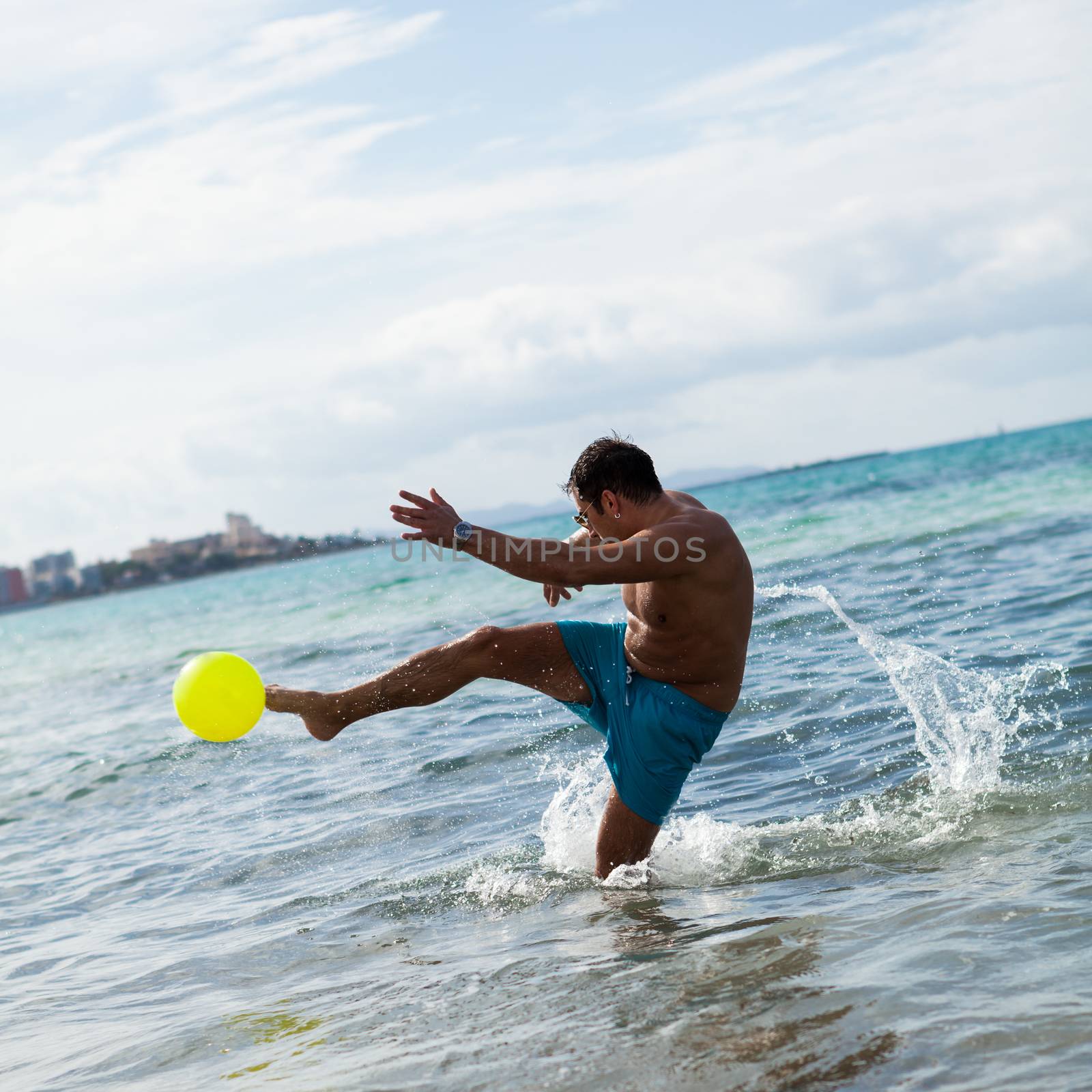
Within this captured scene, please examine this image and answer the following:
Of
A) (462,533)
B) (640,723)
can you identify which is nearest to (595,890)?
(640,723)

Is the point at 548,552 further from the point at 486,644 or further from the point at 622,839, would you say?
the point at 622,839

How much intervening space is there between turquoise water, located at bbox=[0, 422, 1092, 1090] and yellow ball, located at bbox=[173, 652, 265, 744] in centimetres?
104

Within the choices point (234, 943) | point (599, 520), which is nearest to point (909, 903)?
point (599, 520)

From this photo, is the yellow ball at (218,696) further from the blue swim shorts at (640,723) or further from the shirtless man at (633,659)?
the blue swim shorts at (640,723)

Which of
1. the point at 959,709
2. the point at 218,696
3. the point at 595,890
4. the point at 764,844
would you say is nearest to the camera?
the point at 218,696

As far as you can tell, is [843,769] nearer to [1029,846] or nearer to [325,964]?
[1029,846]

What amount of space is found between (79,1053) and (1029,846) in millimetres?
3936

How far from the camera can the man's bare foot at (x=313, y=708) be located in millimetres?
5504

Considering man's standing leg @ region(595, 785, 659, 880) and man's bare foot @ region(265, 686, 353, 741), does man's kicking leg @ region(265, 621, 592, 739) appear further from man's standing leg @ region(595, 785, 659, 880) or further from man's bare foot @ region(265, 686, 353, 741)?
man's standing leg @ region(595, 785, 659, 880)

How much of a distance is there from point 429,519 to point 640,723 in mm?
1514

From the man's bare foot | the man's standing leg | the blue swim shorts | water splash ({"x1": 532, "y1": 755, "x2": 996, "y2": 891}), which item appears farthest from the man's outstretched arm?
water splash ({"x1": 532, "y1": 755, "x2": 996, "y2": 891})

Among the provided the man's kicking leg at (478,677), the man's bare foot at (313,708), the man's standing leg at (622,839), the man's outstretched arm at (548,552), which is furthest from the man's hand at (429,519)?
the man's standing leg at (622,839)

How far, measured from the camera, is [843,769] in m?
6.85

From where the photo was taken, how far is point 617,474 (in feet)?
17.3
